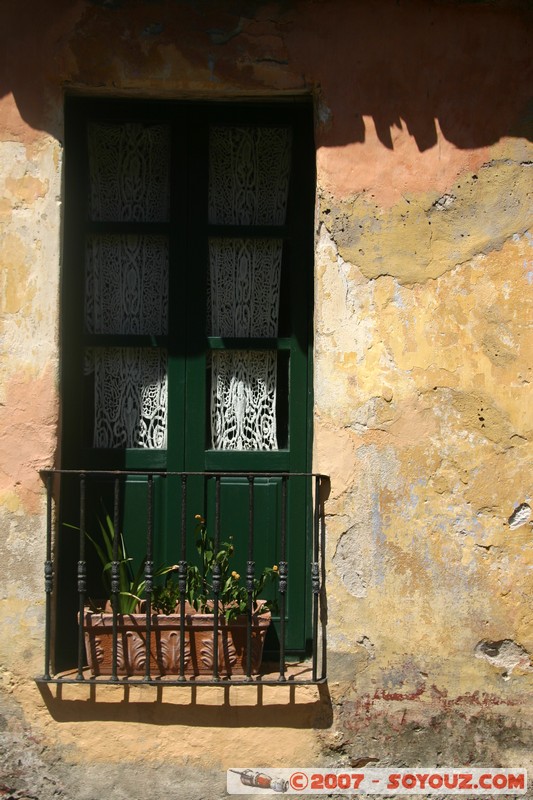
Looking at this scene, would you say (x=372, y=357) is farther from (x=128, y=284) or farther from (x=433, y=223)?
(x=128, y=284)

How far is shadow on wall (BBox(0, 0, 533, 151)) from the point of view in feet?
13.7

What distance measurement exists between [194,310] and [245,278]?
0.94 feet

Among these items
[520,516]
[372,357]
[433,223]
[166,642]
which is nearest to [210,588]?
[166,642]

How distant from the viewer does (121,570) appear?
13.6 ft

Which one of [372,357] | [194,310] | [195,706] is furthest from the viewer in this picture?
[194,310]

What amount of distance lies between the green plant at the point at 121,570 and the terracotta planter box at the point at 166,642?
0.28 feet

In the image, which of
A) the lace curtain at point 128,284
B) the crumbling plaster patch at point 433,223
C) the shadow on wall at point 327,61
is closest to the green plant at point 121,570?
the lace curtain at point 128,284

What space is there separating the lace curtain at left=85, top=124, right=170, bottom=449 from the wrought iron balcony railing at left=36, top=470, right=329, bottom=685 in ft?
0.97

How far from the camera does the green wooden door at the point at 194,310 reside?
4.39 meters

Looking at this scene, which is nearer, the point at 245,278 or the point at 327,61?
the point at 327,61

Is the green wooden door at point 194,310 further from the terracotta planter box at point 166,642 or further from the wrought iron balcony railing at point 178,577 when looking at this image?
the terracotta planter box at point 166,642

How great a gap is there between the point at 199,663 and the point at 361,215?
6.74 feet

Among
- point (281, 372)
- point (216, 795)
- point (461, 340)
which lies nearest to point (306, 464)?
point (281, 372)

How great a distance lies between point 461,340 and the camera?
4137 millimetres
